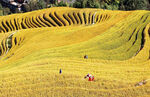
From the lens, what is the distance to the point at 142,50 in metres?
26.2

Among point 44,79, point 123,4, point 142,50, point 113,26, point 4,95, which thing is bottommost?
point 4,95

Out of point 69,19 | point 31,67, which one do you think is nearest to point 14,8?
point 69,19

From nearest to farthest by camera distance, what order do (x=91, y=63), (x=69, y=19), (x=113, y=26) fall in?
(x=91, y=63) < (x=113, y=26) < (x=69, y=19)

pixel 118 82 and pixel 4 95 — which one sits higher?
pixel 118 82

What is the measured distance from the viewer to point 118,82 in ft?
60.0

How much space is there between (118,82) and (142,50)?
35.3ft

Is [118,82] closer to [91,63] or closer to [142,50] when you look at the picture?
[91,63]

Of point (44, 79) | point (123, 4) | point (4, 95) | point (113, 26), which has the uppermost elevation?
point (123, 4)

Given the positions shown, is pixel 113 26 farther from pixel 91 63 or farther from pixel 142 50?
pixel 91 63

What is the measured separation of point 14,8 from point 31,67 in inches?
3937

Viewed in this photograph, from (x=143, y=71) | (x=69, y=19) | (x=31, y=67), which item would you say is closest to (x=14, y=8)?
(x=69, y=19)

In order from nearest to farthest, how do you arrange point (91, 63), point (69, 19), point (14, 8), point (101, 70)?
point (101, 70) → point (91, 63) → point (69, 19) → point (14, 8)

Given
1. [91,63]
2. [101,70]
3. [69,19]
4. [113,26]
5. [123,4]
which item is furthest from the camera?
[123,4]

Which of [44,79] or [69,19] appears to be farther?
[69,19]
